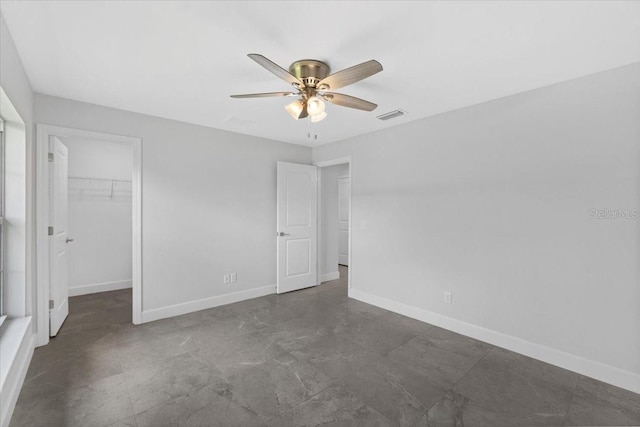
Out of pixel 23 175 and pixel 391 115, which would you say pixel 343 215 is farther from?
pixel 23 175

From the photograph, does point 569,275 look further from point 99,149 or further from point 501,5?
point 99,149

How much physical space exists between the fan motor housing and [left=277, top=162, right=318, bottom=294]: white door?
93.8 inches

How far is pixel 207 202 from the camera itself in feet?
12.8

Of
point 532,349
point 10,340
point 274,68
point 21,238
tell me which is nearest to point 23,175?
point 21,238

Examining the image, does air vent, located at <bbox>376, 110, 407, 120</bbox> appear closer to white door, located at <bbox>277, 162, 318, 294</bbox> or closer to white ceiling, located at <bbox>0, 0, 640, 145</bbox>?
white ceiling, located at <bbox>0, 0, 640, 145</bbox>

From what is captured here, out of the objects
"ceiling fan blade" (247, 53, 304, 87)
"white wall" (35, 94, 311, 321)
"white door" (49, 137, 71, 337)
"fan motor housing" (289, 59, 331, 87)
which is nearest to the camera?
"ceiling fan blade" (247, 53, 304, 87)

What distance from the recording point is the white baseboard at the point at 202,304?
11.3 ft

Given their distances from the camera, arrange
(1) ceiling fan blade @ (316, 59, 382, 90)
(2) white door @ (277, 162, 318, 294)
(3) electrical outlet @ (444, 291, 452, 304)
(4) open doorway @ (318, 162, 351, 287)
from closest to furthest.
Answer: (1) ceiling fan blade @ (316, 59, 382, 90) < (3) electrical outlet @ (444, 291, 452, 304) < (2) white door @ (277, 162, 318, 294) < (4) open doorway @ (318, 162, 351, 287)

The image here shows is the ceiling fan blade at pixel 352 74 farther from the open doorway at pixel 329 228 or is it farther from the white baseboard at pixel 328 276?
the white baseboard at pixel 328 276

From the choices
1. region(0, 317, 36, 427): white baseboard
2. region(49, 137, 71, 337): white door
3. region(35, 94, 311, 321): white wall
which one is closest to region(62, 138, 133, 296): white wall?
region(49, 137, 71, 337): white door

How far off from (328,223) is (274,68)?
378cm

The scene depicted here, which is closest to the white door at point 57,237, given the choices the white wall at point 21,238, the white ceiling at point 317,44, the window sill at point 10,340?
the white wall at point 21,238

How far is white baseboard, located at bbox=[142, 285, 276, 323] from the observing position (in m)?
3.46

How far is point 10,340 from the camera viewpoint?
2.11 m
